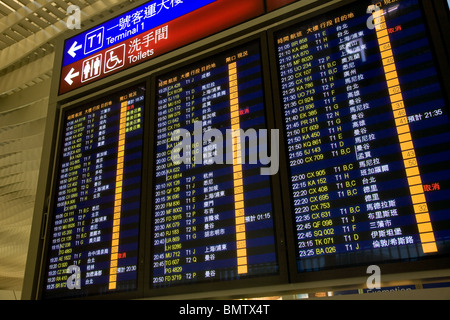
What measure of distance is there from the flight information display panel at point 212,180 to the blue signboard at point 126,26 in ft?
2.24

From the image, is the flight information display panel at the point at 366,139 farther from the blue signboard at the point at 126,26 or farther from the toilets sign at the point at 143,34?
the blue signboard at the point at 126,26

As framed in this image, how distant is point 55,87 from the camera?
502 centimetres

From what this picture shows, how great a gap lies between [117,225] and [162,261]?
61cm

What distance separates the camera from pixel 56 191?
14.3 ft

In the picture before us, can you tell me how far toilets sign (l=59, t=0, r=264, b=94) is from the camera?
4.05m

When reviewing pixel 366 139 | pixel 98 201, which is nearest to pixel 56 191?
pixel 98 201

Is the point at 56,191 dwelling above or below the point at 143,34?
below

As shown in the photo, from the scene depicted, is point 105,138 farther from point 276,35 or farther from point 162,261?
point 276,35

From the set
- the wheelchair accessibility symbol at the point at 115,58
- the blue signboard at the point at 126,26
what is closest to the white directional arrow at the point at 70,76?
the blue signboard at the point at 126,26

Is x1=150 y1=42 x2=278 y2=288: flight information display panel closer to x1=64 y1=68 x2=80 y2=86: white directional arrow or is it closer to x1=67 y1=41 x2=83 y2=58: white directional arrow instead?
x1=64 y1=68 x2=80 y2=86: white directional arrow

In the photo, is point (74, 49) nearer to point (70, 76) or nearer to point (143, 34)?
point (70, 76)

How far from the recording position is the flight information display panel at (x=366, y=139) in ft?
8.81

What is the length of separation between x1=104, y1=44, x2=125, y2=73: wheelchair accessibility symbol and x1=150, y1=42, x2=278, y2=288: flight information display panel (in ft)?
2.66

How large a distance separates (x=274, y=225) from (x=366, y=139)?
846mm
